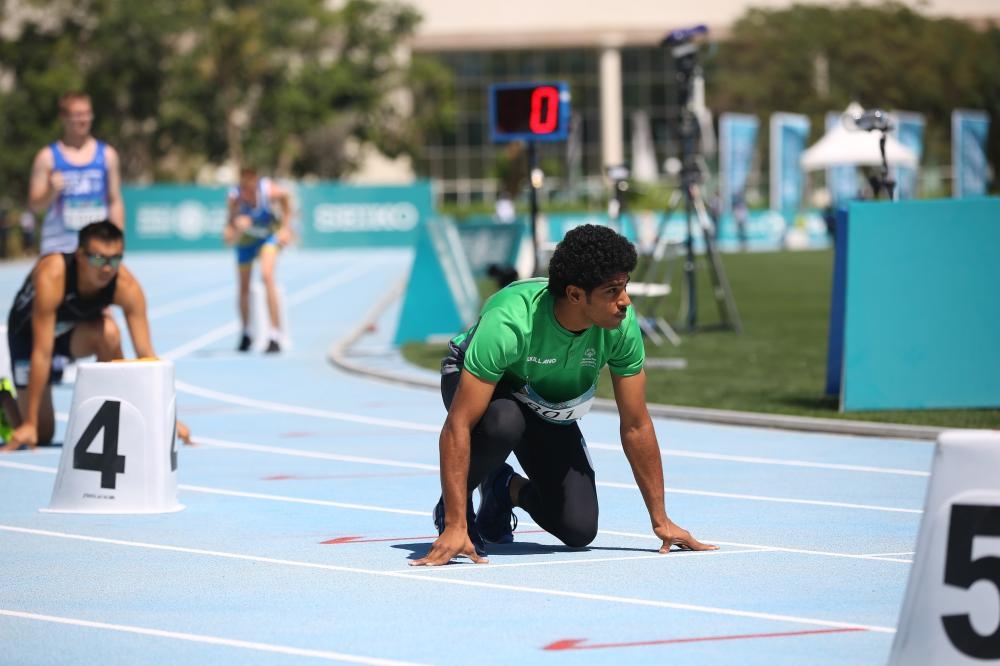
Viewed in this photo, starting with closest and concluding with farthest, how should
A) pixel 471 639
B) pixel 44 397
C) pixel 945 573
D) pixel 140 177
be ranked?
pixel 945 573
pixel 471 639
pixel 44 397
pixel 140 177

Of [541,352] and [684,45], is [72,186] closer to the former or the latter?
[541,352]

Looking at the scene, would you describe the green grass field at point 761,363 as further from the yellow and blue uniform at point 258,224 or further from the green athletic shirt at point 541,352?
the green athletic shirt at point 541,352

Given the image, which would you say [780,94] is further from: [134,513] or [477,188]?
[134,513]

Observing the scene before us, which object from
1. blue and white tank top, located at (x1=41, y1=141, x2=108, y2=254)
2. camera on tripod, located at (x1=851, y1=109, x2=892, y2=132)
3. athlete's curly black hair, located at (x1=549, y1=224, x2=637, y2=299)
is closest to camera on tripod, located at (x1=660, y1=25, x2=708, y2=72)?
camera on tripod, located at (x1=851, y1=109, x2=892, y2=132)

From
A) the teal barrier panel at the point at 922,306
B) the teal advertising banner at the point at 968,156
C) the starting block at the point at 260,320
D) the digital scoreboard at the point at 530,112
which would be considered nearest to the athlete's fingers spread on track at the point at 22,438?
the teal barrier panel at the point at 922,306

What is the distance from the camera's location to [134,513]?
28.5ft

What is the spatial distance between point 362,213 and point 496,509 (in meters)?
52.8

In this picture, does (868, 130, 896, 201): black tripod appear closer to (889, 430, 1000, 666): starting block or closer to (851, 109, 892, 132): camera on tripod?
(851, 109, 892, 132): camera on tripod

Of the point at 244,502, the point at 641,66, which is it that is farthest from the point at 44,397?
the point at 641,66

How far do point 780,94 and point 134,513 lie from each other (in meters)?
77.5

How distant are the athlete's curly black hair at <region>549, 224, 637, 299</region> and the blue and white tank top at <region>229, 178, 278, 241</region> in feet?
40.0

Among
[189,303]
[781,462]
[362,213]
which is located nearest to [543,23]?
[362,213]

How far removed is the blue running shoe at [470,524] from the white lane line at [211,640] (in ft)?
5.04

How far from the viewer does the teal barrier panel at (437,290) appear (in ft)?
64.5
